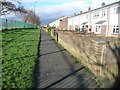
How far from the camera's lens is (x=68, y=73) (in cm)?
685

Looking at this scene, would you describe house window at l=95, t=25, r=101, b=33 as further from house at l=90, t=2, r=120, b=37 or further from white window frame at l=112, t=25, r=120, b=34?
white window frame at l=112, t=25, r=120, b=34

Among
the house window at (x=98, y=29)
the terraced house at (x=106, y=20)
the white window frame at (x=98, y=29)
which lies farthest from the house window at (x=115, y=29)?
the house window at (x=98, y=29)

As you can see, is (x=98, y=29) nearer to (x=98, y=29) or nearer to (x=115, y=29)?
(x=98, y=29)

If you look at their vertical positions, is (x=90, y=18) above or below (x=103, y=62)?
above

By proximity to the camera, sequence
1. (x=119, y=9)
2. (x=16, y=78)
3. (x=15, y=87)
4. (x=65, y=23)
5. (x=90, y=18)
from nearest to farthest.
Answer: (x=15, y=87)
(x=16, y=78)
(x=119, y=9)
(x=90, y=18)
(x=65, y=23)

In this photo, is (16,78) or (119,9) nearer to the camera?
(16,78)

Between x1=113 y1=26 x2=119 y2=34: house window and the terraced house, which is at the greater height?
the terraced house

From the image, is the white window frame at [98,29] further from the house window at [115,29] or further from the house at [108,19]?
the house window at [115,29]

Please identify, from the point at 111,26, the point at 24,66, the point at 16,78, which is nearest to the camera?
the point at 16,78

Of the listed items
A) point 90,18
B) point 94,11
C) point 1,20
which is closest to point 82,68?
point 1,20

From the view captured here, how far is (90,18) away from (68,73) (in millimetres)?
40870

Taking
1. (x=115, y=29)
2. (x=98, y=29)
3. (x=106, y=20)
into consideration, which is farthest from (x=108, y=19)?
(x=98, y=29)

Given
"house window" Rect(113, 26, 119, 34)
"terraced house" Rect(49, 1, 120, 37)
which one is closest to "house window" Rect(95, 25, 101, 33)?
"terraced house" Rect(49, 1, 120, 37)

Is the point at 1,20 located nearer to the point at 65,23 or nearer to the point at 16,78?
the point at 16,78
